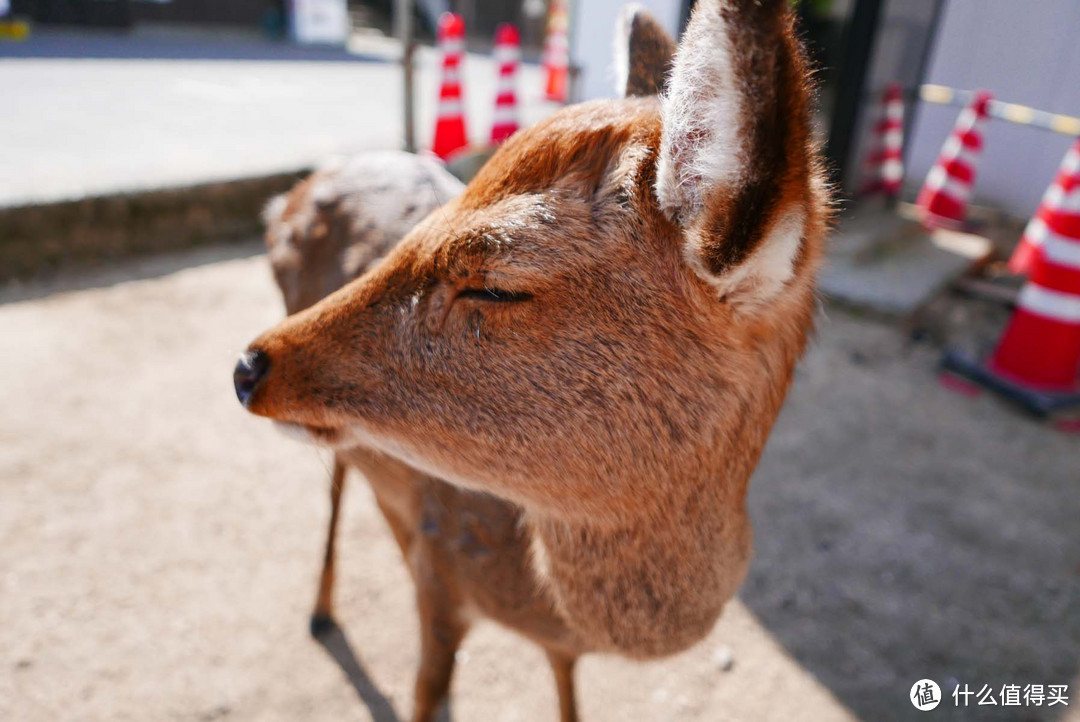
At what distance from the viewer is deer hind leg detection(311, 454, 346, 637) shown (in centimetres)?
272

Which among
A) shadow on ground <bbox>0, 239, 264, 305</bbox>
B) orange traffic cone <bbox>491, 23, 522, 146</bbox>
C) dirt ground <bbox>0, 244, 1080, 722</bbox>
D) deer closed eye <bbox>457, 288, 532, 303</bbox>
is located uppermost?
deer closed eye <bbox>457, 288, 532, 303</bbox>

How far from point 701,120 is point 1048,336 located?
14.0ft

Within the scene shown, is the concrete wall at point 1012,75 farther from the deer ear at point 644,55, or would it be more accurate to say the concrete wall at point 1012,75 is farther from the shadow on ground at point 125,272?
the deer ear at point 644,55

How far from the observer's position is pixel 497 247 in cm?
133

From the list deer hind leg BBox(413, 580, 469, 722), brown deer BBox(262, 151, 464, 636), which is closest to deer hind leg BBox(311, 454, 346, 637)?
brown deer BBox(262, 151, 464, 636)

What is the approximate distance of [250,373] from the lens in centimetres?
146

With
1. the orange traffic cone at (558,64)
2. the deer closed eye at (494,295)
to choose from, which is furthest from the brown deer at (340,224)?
the orange traffic cone at (558,64)

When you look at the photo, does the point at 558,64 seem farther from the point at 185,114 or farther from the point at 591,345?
the point at 591,345

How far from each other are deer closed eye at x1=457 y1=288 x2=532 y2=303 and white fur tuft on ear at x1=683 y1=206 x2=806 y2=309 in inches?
12.5

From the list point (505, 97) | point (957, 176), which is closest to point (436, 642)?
point (505, 97)

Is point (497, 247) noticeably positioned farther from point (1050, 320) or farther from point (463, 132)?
point (463, 132)

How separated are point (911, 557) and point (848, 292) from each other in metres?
2.72

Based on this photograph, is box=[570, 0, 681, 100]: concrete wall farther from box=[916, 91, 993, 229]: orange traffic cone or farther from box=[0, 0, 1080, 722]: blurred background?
box=[916, 91, 993, 229]: orange traffic cone

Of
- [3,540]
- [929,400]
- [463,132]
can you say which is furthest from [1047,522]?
[463,132]
